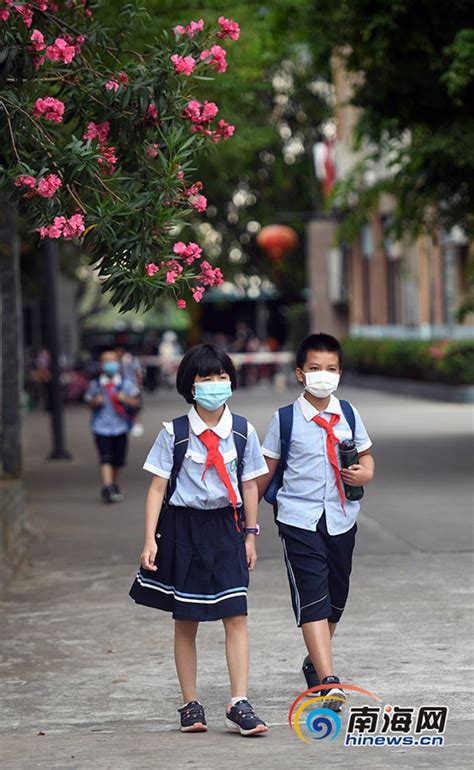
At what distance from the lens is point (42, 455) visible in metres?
24.3

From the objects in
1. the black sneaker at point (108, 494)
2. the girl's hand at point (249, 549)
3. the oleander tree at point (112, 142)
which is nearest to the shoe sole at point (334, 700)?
the girl's hand at point (249, 549)

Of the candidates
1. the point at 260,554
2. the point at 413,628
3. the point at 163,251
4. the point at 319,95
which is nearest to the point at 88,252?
the point at 163,251

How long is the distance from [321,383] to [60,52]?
2.00 m

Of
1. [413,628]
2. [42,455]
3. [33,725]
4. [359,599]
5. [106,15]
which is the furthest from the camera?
[42,455]

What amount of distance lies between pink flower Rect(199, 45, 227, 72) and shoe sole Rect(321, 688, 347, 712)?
3026mm

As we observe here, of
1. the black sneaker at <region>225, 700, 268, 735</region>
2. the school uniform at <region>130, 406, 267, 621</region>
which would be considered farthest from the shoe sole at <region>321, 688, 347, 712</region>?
the school uniform at <region>130, 406, 267, 621</region>

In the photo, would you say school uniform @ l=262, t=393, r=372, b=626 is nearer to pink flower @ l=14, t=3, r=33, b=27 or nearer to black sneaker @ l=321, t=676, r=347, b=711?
black sneaker @ l=321, t=676, r=347, b=711

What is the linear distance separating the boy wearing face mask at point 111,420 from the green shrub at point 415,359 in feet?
53.1

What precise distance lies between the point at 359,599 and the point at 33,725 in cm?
357

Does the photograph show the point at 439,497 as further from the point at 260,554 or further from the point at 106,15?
the point at 106,15

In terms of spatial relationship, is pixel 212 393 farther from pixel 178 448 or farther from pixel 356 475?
pixel 356 475

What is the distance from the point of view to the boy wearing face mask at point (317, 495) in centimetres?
736

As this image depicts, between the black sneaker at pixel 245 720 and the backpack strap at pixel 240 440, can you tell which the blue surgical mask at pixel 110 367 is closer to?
the backpack strap at pixel 240 440

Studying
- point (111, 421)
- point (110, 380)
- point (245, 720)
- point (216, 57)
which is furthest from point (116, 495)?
point (245, 720)
